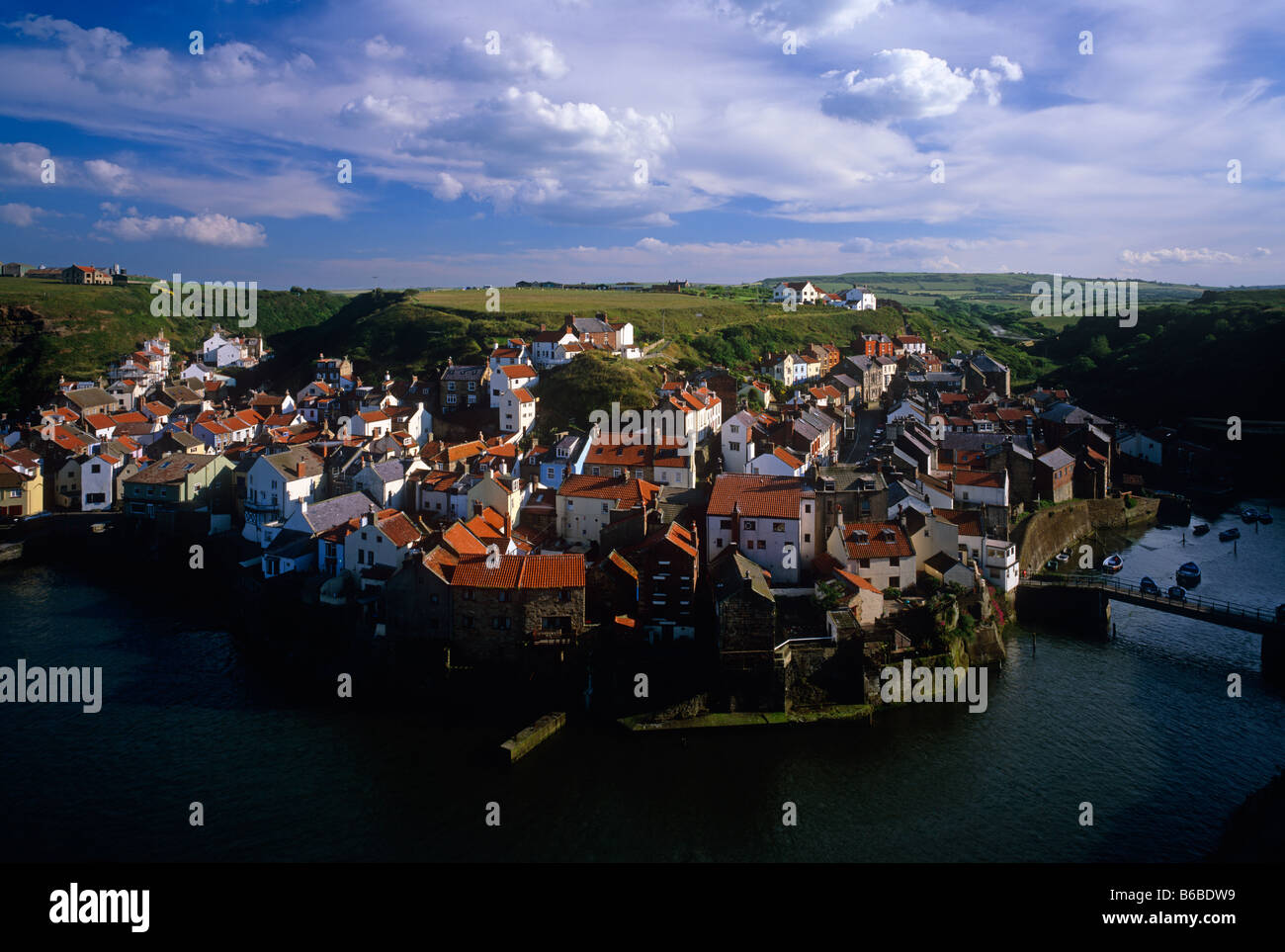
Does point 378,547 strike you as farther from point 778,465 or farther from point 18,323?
point 18,323

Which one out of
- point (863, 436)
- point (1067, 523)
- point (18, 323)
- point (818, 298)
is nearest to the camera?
point (1067, 523)

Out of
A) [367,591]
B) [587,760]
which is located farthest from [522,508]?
[587,760]

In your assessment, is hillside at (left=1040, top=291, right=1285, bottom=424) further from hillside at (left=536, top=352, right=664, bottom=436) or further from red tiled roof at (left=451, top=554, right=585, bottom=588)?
red tiled roof at (left=451, top=554, right=585, bottom=588)

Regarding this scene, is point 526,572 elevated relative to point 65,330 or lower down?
lower down

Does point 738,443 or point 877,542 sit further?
point 738,443

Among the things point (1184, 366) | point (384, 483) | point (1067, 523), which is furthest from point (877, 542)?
point (1184, 366)

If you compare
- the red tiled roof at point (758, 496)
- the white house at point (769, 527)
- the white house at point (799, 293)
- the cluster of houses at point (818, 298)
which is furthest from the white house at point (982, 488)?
the white house at point (799, 293)

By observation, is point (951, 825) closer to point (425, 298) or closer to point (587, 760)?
point (587, 760)
